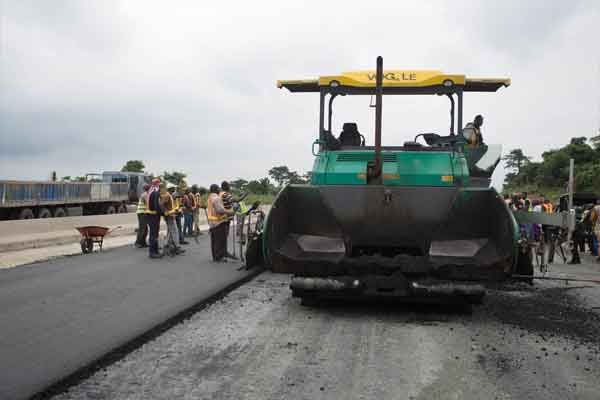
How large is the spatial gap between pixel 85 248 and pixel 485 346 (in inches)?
392

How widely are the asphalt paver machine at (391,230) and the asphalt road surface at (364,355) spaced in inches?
18.0

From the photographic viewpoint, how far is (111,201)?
29.2 m

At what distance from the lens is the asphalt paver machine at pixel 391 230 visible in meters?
5.77

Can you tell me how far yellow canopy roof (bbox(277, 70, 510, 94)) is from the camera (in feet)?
23.6

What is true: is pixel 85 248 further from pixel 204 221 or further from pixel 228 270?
pixel 204 221

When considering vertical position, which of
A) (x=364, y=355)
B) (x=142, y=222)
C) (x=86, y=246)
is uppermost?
(x=142, y=222)

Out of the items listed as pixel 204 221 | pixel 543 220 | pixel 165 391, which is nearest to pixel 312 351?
pixel 165 391

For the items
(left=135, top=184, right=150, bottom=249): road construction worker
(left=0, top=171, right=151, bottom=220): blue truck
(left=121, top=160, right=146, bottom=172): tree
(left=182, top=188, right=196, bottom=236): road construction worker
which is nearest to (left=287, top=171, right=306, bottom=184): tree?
(left=135, top=184, right=150, bottom=249): road construction worker

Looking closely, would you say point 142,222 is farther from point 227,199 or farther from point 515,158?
point 515,158

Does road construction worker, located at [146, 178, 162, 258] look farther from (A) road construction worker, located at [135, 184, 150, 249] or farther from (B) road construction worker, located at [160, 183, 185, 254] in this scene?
(A) road construction worker, located at [135, 184, 150, 249]

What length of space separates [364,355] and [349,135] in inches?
149

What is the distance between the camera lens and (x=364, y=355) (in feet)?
15.2

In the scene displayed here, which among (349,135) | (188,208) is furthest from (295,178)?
(188,208)

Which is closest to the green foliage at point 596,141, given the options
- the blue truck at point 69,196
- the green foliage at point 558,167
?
the green foliage at point 558,167
